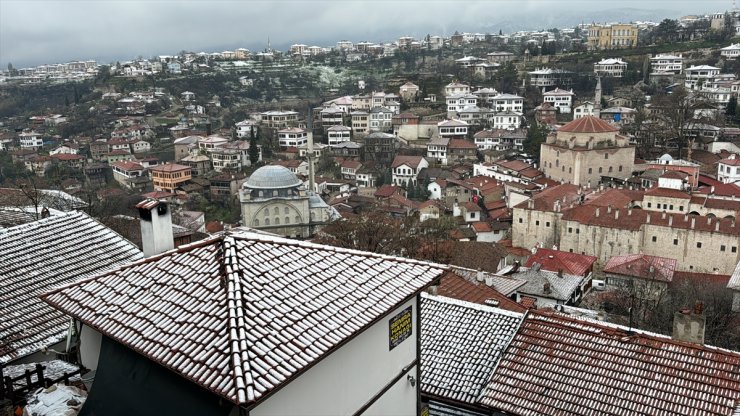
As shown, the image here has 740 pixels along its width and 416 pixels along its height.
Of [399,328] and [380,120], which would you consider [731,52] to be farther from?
[399,328]

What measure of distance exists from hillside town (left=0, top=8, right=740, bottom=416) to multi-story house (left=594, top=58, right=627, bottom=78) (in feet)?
0.83

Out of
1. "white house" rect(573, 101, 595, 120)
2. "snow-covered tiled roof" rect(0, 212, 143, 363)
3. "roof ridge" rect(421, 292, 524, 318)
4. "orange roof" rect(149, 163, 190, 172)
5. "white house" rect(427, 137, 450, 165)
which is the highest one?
"snow-covered tiled roof" rect(0, 212, 143, 363)

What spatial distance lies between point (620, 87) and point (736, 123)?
18.2 m

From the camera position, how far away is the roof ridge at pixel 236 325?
14.1ft

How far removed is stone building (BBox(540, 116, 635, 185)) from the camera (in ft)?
133

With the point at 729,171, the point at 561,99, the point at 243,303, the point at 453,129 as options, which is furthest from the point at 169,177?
the point at 243,303

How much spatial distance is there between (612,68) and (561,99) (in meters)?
12.1

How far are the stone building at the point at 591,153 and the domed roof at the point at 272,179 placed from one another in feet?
62.6

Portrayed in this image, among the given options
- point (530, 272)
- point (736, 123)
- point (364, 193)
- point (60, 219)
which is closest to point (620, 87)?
point (736, 123)

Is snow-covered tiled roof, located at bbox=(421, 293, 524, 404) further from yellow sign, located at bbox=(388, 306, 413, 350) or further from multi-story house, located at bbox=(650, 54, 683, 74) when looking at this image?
multi-story house, located at bbox=(650, 54, 683, 74)

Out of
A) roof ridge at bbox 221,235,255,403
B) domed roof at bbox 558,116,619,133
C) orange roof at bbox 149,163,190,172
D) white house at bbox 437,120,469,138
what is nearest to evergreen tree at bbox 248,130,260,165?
orange roof at bbox 149,163,190,172

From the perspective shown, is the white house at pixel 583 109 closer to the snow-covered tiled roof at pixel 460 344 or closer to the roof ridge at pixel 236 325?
the snow-covered tiled roof at pixel 460 344

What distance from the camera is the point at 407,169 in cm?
5041

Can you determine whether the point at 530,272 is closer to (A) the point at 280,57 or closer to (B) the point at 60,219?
(B) the point at 60,219
